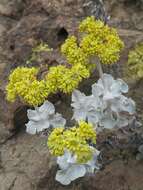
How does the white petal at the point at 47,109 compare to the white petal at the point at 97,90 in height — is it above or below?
below

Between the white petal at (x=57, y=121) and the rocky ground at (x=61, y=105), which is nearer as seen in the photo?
the white petal at (x=57, y=121)

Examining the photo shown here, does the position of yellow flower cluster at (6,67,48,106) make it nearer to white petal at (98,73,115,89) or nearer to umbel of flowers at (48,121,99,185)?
umbel of flowers at (48,121,99,185)

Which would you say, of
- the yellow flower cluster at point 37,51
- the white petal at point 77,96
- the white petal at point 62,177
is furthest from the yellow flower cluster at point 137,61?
the yellow flower cluster at point 37,51

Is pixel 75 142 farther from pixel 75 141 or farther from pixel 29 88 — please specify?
pixel 29 88

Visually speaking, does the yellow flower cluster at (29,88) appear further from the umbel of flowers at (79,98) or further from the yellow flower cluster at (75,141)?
the yellow flower cluster at (75,141)

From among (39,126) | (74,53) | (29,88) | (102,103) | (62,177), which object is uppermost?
(74,53)

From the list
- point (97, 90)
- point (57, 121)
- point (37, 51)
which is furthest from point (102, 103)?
point (37, 51)
